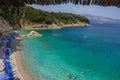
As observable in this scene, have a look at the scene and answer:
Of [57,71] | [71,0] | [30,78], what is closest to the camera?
[71,0]

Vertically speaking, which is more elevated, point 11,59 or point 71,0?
point 71,0

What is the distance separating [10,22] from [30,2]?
72943mm

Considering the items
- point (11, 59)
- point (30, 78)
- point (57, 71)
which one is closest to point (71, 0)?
point (30, 78)

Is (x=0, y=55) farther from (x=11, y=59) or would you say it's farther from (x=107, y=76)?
(x=107, y=76)

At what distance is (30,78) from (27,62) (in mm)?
6307

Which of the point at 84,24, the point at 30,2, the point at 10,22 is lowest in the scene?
the point at 84,24

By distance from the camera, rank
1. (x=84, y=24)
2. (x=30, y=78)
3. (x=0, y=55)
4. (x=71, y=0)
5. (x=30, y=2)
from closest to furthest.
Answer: (x=71, y=0) → (x=30, y=2) → (x=30, y=78) → (x=0, y=55) → (x=84, y=24)

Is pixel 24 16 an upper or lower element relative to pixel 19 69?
Result: lower

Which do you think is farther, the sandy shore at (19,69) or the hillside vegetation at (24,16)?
the hillside vegetation at (24,16)

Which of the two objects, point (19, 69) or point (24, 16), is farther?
point (24, 16)

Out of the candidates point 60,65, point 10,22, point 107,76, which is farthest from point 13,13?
point 107,76

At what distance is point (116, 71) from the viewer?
28.8m

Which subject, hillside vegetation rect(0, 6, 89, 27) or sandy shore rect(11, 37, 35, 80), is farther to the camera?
hillside vegetation rect(0, 6, 89, 27)

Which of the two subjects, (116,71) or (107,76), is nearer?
(107,76)
